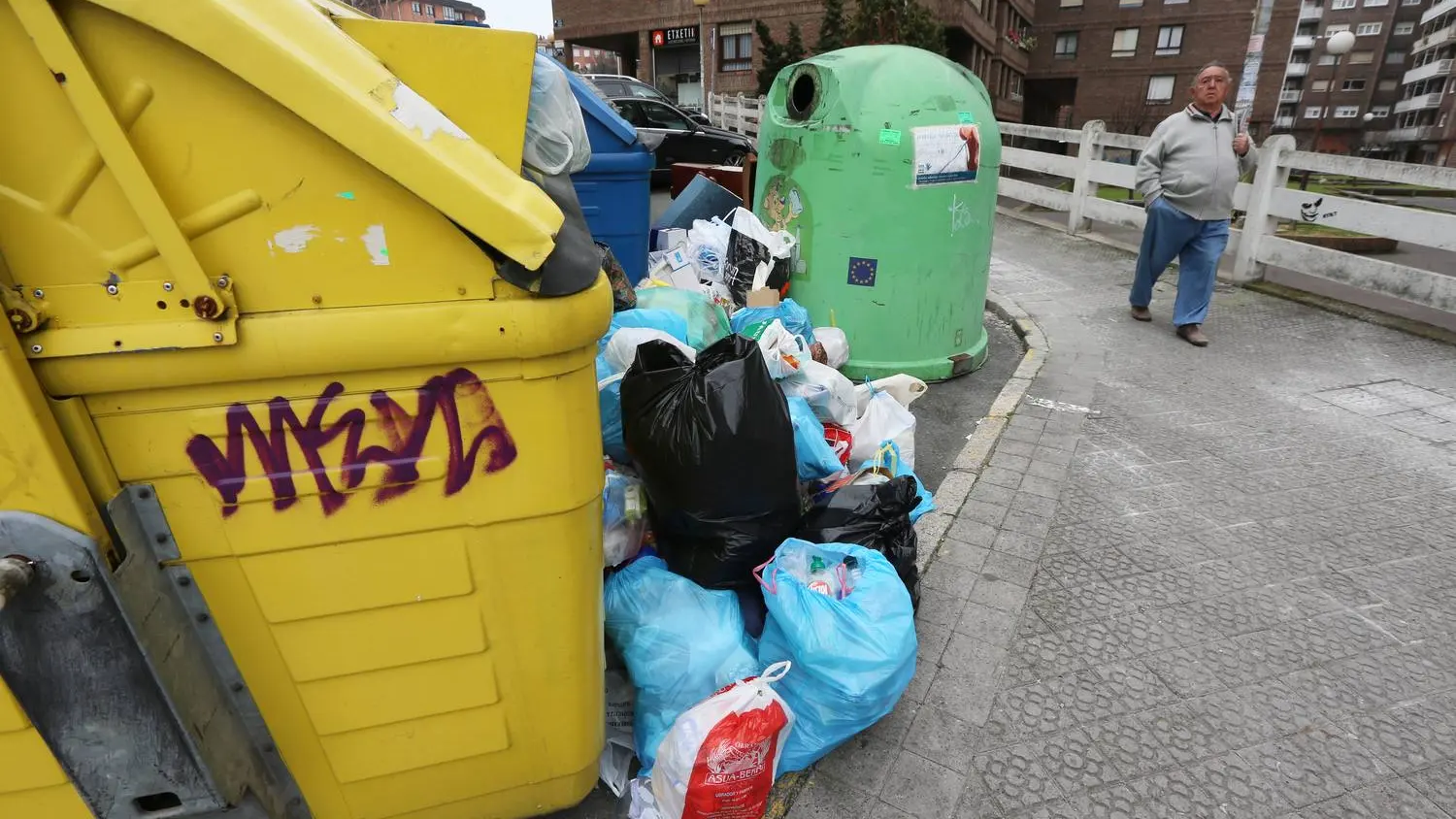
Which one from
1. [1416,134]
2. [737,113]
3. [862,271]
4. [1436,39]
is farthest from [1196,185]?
[1436,39]

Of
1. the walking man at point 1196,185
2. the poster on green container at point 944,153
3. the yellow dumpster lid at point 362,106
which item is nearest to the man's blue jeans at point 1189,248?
the walking man at point 1196,185

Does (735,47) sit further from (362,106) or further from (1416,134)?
(1416,134)

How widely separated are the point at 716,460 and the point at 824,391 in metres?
1.16

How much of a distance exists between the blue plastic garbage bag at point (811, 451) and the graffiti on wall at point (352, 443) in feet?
5.14

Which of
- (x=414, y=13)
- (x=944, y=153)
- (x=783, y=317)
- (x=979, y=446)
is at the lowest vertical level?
(x=979, y=446)

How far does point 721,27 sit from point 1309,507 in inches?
1216

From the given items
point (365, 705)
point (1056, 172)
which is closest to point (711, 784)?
point (365, 705)

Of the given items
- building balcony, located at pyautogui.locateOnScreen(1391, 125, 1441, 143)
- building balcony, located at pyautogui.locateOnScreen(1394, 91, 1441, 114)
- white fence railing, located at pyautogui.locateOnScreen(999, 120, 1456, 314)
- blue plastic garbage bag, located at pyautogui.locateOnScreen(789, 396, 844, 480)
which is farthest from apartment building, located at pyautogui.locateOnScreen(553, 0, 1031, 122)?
building balcony, located at pyautogui.locateOnScreen(1394, 91, 1441, 114)

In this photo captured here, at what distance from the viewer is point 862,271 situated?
4.21 metres

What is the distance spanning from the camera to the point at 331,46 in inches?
45.2

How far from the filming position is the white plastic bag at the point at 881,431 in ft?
10.2

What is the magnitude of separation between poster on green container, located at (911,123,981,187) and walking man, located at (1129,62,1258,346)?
206 cm

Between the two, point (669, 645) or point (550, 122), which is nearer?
point (550, 122)

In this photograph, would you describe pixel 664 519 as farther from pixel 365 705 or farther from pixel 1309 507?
pixel 1309 507
